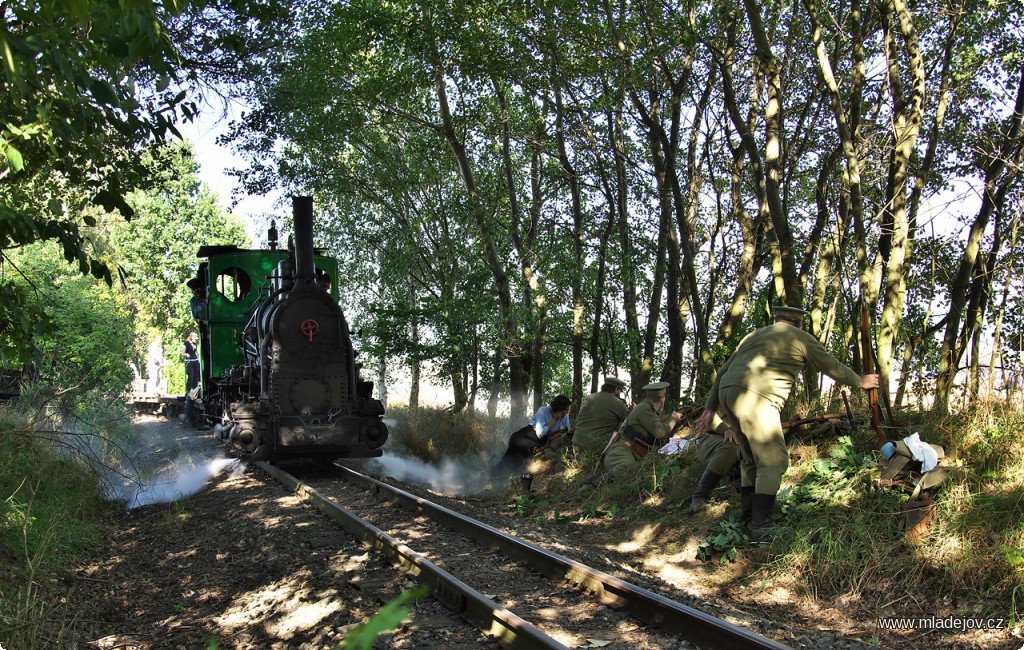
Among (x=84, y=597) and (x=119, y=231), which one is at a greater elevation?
(x=119, y=231)

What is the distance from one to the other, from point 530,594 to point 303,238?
295 inches

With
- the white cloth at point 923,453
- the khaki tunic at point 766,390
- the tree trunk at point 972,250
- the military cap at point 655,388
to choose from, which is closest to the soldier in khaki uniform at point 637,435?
the military cap at point 655,388

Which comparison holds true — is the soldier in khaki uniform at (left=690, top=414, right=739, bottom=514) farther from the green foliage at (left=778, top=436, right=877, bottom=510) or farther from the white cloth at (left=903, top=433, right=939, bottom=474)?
the white cloth at (left=903, top=433, right=939, bottom=474)

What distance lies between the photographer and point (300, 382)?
Result: 11133 millimetres

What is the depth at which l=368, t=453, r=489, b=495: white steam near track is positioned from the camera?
12.2 metres

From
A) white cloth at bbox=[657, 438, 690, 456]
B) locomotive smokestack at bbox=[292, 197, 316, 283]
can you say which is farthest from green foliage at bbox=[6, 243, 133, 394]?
white cloth at bbox=[657, 438, 690, 456]

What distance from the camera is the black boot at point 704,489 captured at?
720cm

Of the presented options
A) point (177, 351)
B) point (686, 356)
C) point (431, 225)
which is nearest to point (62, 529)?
point (431, 225)

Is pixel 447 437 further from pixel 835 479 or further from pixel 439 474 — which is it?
pixel 835 479

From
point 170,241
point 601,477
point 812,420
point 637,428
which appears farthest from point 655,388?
point 170,241

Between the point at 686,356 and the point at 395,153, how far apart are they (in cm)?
1136

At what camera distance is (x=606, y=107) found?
45.2ft

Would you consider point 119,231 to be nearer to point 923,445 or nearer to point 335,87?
point 335,87

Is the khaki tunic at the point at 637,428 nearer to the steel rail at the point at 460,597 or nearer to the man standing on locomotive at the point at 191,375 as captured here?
the steel rail at the point at 460,597
